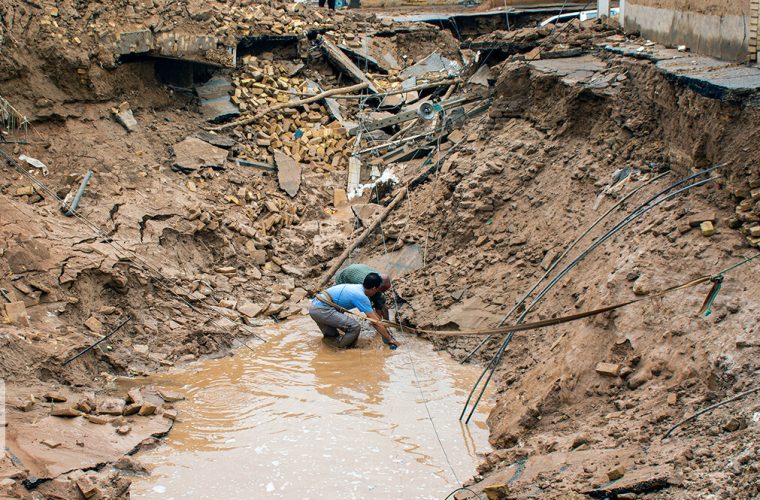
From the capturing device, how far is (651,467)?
5.09m

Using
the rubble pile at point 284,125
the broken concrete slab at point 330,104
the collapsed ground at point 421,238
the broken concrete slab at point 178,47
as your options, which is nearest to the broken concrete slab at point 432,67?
the collapsed ground at point 421,238

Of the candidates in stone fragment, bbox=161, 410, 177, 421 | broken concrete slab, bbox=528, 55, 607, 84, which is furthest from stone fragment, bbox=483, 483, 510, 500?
broken concrete slab, bbox=528, 55, 607, 84

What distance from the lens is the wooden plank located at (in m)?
17.0

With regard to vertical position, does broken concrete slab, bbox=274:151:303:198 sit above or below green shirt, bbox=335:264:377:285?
above

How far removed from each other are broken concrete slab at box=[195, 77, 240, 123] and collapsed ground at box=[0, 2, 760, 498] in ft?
0.75

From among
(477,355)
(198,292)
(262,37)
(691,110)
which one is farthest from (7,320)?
(262,37)

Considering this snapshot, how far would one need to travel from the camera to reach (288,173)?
13.9m

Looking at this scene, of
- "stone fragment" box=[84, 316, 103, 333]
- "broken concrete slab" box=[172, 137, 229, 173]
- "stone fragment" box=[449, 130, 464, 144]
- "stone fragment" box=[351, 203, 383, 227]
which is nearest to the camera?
"stone fragment" box=[84, 316, 103, 333]

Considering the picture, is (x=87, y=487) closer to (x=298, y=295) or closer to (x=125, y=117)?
(x=298, y=295)

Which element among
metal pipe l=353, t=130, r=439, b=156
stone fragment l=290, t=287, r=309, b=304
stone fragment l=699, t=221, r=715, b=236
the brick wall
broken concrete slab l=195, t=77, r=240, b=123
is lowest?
stone fragment l=290, t=287, r=309, b=304

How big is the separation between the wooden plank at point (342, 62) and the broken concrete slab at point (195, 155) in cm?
432

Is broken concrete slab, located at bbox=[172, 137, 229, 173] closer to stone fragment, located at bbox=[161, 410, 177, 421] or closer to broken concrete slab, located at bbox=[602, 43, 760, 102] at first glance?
stone fragment, located at bbox=[161, 410, 177, 421]

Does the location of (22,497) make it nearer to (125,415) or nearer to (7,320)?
(125,415)

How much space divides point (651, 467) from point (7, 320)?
6.52m
